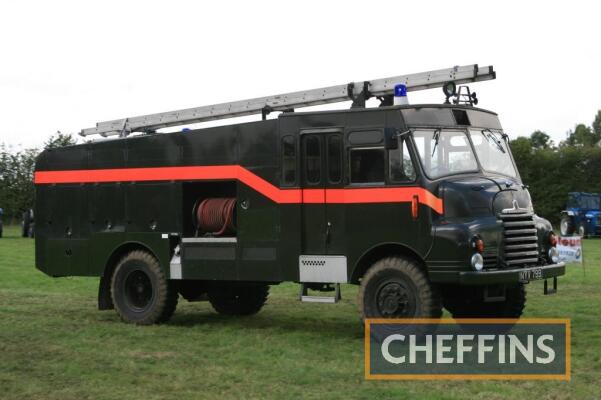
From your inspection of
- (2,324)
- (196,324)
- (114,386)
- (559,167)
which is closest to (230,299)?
(196,324)

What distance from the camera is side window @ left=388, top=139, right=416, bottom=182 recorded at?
11.1 meters

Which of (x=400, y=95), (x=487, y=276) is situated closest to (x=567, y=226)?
(x=400, y=95)

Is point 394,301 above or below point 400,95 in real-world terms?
below

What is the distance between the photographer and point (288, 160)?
12.1 meters

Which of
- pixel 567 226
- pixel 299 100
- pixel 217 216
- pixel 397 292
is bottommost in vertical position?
pixel 397 292

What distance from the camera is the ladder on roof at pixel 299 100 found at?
39.5ft

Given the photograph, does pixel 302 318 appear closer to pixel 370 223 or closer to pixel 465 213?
pixel 370 223

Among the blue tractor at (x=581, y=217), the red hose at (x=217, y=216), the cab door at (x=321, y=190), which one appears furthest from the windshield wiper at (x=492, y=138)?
the blue tractor at (x=581, y=217)

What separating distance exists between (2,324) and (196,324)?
9.29 feet

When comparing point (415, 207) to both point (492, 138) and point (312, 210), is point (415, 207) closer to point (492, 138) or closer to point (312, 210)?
point (312, 210)

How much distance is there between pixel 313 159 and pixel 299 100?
1908 mm

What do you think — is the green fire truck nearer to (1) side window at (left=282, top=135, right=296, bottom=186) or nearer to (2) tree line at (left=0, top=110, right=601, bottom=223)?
(1) side window at (left=282, top=135, right=296, bottom=186)

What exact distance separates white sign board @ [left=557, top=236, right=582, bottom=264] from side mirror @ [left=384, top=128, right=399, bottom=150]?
10718mm

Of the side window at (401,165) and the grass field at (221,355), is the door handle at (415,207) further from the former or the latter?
the grass field at (221,355)
